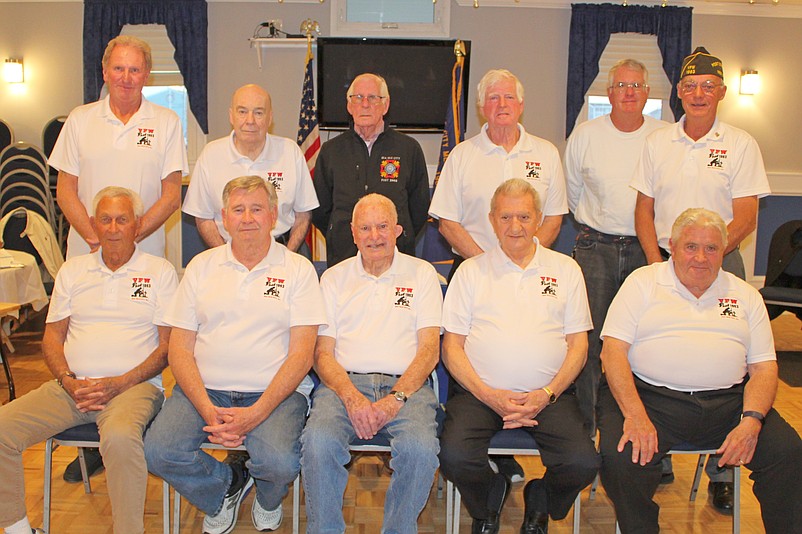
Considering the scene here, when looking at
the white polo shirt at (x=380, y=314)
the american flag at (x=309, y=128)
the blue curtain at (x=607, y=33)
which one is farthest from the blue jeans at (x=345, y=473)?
the blue curtain at (x=607, y=33)

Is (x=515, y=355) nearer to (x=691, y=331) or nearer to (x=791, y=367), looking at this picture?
(x=691, y=331)

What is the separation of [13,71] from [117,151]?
5935 mm

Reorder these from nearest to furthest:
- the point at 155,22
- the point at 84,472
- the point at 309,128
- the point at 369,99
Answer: the point at 84,472 → the point at 369,99 → the point at 309,128 → the point at 155,22

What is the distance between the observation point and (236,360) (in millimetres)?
2762

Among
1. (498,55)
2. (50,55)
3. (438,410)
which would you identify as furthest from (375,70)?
(438,410)

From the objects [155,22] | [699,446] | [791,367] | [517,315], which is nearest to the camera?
[699,446]

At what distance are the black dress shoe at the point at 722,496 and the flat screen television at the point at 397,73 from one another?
533 centimetres

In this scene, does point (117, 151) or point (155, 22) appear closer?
point (117, 151)

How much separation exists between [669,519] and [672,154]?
1565 mm

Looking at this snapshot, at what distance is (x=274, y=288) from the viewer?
279 cm

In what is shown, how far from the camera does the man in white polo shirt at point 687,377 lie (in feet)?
8.47

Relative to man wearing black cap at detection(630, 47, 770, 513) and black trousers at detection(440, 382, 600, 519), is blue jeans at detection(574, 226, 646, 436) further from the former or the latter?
black trousers at detection(440, 382, 600, 519)

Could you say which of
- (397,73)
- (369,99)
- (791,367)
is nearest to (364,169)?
(369,99)

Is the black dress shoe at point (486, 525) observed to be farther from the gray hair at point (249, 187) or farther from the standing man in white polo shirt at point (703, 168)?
the gray hair at point (249, 187)
